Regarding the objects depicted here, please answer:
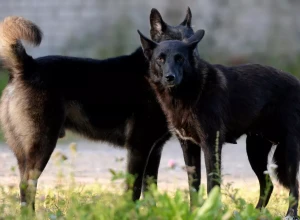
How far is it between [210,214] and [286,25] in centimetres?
1233

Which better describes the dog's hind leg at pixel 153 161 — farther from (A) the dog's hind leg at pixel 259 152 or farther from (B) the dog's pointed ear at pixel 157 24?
(B) the dog's pointed ear at pixel 157 24

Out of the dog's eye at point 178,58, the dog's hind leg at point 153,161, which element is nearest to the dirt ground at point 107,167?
the dog's hind leg at point 153,161

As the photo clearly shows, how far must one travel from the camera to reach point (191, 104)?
5809 mm

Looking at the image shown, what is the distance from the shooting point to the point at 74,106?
6480 mm

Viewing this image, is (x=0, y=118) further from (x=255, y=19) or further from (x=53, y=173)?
(x=255, y=19)

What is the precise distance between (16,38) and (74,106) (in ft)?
2.42

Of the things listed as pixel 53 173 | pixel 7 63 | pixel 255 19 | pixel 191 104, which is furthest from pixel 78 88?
pixel 255 19

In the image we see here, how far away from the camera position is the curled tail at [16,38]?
20.3 feet

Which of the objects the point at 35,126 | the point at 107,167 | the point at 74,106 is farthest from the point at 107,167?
the point at 35,126

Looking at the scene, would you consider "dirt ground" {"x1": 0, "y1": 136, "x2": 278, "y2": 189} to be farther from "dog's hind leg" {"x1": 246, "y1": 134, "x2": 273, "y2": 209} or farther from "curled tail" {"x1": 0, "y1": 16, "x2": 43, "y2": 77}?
"curled tail" {"x1": 0, "y1": 16, "x2": 43, "y2": 77}

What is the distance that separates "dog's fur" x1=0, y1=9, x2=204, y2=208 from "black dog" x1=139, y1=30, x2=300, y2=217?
321mm

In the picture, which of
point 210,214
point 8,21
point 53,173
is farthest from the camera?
point 53,173

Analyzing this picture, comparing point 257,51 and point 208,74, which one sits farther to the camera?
point 257,51

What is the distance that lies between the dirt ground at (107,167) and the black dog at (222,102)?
1218mm
